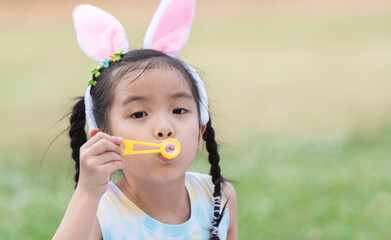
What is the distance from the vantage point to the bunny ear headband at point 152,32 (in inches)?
80.0

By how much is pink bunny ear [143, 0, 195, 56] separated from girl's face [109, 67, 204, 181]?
0.20 metres

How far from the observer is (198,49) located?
26.8 feet

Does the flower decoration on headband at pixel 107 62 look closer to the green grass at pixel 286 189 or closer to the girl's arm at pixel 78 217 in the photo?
the girl's arm at pixel 78 217

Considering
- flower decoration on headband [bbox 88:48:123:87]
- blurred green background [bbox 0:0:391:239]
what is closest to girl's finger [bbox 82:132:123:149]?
flower decoration on headband [bbox 88:48:123:87]

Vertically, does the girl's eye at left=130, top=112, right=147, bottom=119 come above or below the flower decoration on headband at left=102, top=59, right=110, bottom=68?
below

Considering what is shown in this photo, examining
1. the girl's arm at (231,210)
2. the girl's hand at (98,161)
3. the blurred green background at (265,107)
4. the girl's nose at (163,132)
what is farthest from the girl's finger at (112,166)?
the blurred green background at (265,107)

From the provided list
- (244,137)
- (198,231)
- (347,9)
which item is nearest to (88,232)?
(198,231)

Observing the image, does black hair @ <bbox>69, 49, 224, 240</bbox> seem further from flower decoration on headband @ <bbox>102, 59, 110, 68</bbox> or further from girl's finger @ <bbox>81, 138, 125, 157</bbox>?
girl's finger @ <bbox>81, 138, 125, 157</bbox>

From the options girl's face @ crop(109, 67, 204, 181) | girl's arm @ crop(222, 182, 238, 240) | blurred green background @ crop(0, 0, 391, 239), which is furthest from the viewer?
blurred green background @ crop(0, 0, 391, 239)

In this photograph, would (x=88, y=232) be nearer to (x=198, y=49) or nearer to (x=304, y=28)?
(x=198, y=49)

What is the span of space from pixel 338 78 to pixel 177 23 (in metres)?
Result: 4.87

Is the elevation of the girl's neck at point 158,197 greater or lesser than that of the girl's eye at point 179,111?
lesser

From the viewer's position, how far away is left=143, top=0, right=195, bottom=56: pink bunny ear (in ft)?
6.65

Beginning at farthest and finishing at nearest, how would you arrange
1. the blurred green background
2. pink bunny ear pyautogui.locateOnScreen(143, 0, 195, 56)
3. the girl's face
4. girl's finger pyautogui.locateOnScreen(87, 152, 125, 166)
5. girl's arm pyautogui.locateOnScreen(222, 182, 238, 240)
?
the blurred green background, girl's arm pyautogui.locateOnScreen(222, 182, 238, 240), pink bunny ear pyautogui.locateOnScreen(143, 0, 195, 56), the girl's face, girl's finger pyautogui.locateOnScreen(87, 152, 125, 166)
